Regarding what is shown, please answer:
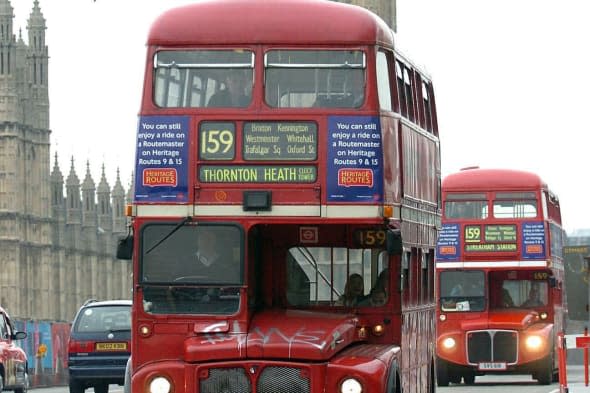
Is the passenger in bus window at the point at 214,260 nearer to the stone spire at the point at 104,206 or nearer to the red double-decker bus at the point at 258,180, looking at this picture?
the red double-decker bus at the point at 258,180

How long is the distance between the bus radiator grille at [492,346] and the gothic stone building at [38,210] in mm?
70007

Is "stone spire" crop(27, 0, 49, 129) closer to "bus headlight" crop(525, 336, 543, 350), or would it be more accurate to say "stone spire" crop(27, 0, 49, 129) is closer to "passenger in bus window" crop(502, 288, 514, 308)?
"passenger in bus window" crop(502, 288, 514, 308)

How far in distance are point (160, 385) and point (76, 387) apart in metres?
13.0

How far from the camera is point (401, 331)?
568 inches

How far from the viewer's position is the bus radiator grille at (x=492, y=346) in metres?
29.6

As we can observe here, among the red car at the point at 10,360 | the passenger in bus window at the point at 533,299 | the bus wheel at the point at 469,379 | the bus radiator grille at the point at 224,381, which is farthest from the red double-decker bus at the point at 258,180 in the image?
the bus wheel at the point at 469,379

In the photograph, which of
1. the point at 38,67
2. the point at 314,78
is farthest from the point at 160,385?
the point at 38,67

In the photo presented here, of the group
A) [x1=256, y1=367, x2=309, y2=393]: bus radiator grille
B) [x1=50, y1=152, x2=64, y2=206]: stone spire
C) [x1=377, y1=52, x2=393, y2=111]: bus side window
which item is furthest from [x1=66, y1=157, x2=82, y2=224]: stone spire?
[x1=256, y1=367, x2=309, y2=393]: bus radiator grille

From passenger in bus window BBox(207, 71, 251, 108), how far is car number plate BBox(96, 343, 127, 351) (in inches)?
480

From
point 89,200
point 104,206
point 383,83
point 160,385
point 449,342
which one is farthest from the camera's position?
point 104,206

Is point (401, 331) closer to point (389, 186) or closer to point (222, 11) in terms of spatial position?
point (389, 186)

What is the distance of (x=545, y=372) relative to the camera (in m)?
30.1

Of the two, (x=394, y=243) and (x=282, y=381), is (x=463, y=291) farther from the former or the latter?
(x=282, y=381)

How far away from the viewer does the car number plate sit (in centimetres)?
2553
